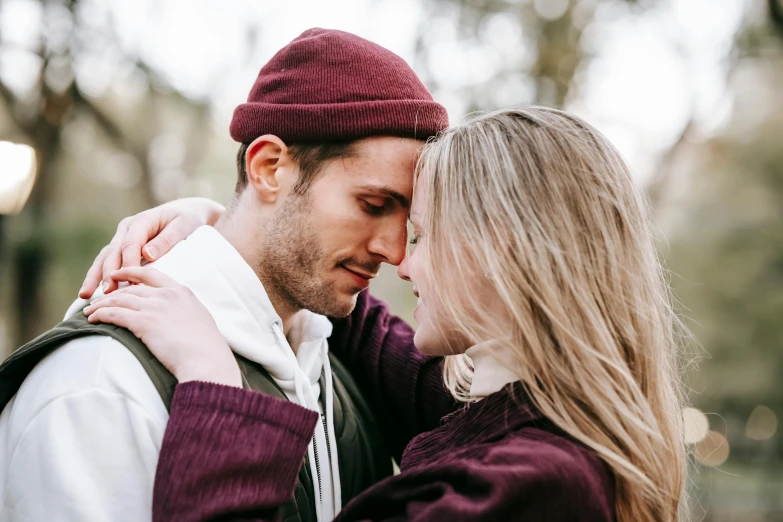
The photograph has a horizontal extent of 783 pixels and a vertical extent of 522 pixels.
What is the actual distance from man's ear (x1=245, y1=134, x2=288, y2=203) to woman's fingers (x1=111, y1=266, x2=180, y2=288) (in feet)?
1.72

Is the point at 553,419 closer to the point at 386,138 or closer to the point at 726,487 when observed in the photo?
the point at 386,138

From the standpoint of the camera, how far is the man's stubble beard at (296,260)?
2.15m

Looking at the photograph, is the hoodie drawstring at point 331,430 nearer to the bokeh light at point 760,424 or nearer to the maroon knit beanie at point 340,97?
the maroon knit beanie at point 340,97

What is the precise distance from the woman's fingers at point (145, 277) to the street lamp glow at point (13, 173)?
4324 mm

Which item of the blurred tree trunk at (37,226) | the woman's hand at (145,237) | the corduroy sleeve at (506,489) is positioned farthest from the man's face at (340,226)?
the blurred tree trunk at (37,226)

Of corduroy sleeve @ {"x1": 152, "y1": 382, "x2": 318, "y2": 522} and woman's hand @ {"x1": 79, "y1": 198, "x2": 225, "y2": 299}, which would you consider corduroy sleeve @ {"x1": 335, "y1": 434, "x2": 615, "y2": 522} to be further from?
woman's hand @ {"x1": 79, "y1": 198, "x2": 225, "y2": 299}

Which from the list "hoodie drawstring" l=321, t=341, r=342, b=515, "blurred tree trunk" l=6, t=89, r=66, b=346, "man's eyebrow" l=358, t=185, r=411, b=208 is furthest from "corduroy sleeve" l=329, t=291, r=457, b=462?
"blurred tree trunk" l=6, t=89, r=66, b=346

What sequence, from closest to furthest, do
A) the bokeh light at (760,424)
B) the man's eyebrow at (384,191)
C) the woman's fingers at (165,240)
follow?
the woman's fingers at (165,240), the man's eyebrow at (384,191), the bokeh light at (760,424)

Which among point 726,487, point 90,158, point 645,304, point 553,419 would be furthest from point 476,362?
point 726,487

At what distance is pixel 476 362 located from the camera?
1750mm

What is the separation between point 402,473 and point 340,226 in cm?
87

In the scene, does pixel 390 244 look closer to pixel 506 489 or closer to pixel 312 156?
pixel 312 156

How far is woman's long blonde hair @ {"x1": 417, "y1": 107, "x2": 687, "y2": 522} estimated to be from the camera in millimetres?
1553

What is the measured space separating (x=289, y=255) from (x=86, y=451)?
887 mm
